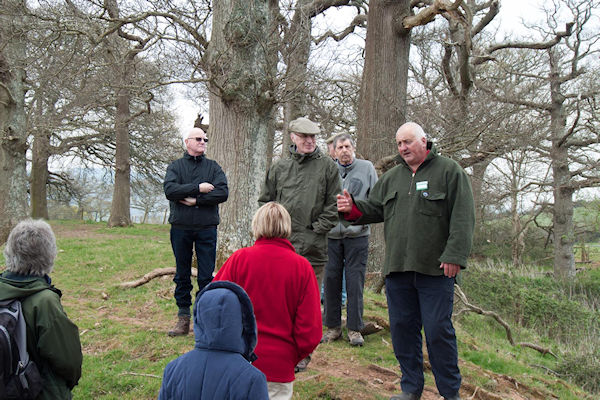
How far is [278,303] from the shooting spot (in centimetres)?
285

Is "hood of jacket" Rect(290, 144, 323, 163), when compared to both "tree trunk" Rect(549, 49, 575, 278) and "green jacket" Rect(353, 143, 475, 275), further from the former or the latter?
"tree trunk" Rect(549, 49, 575, 278)

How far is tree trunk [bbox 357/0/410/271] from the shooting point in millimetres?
9344

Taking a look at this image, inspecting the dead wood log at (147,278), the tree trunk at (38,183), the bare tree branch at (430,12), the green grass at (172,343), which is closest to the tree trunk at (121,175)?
the tree trunk at (38,183)

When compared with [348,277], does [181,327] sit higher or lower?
lower

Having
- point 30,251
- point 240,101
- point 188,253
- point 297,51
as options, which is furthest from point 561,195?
point 30,251

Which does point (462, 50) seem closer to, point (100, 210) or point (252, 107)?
point (252, 107)

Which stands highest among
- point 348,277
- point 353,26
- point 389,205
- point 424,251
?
point 353,26

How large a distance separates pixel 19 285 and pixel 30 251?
203 mm

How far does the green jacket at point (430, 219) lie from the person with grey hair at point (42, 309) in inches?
92.3

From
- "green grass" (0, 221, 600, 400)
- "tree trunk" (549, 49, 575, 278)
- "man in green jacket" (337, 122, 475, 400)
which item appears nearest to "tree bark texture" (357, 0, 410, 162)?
"green grass" (0, 221, 600, 400)

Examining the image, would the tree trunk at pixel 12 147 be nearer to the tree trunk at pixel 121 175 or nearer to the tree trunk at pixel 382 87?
the tree trunk at pixel 121 175

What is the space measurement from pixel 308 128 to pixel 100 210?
122 feet

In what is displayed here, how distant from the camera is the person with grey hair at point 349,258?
500cm

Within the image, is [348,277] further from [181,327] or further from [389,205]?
[181,327]
